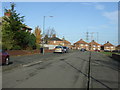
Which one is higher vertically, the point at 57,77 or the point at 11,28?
the point at 11,28

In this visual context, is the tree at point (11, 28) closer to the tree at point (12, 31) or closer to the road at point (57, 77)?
the tree at point (12, 31)

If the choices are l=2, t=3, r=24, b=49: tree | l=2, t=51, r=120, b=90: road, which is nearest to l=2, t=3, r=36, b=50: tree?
l=2, t=3, r=24, b=49: tree

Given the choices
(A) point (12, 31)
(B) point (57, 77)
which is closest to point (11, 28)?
(A) point (12, 31)

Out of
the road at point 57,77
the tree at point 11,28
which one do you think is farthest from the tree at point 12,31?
the road at point 57,77

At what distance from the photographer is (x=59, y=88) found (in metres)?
6.59

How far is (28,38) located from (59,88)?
102 feet

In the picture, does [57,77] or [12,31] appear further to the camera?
[12,31]

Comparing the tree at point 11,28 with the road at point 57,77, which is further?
the tree at point 11,28

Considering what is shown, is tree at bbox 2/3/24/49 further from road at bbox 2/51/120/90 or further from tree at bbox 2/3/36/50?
road at bbox 2/51/120/90

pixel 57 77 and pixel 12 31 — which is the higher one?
pixel 12 31

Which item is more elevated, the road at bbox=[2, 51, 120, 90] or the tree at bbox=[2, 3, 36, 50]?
the tree at bbox=[2, 3, 36, 50]

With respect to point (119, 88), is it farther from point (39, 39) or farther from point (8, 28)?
point (39, 39)

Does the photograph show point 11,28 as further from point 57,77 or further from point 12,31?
point 57,77

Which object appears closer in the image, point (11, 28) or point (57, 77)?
point (57, 77)
